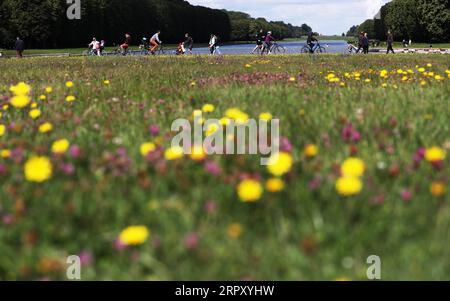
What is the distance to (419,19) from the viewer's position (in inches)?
2694

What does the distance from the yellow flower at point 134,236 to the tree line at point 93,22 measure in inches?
2528

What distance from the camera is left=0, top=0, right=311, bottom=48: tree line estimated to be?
60.2 metres

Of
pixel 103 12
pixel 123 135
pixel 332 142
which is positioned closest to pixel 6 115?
pixel 123 135

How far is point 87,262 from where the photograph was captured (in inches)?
66.9

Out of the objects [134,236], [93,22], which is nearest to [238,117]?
[134,236]

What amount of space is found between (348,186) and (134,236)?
0.90 metres

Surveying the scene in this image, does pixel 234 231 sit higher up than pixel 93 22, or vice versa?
pixel 93 22

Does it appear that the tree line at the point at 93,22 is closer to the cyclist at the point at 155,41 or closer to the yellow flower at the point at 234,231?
the cyclist at the point at 155,41

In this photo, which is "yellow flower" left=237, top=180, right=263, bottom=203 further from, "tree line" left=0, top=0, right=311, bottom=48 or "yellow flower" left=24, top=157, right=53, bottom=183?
"tree line" left=0, top=0, right=311, bottom=48

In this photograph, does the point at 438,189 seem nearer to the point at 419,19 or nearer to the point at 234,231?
the point at 234,231

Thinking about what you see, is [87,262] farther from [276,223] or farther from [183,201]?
[276,223]

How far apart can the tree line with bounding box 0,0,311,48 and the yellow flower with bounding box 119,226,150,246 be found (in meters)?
64.2

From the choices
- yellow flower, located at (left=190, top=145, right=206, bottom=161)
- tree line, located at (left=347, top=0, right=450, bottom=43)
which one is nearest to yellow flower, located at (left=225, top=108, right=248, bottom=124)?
yellow flower, located at (left=190, top=145, right=206, bottom=161)

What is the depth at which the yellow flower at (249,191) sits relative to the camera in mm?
1969
